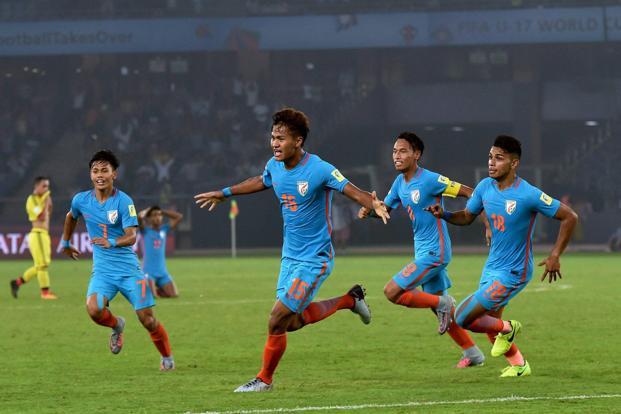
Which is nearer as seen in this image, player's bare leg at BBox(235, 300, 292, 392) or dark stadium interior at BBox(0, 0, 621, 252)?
player's bare leg at BBox(235, 300, 292, 392)

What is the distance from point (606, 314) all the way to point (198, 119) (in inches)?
1328

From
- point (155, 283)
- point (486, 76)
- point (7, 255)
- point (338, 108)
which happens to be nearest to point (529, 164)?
point (486, 76)

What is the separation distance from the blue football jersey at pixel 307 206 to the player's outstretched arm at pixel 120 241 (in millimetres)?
1912

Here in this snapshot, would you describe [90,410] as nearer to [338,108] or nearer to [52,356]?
[52,356]

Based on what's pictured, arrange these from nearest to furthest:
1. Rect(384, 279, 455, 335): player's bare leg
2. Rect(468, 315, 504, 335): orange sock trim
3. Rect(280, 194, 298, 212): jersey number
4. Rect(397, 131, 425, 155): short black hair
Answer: Rect(280, 194, 298, 212): jersey number → Rect(468, 315, 504, 335): orange sock trim → Rect(384, 279, 455, 335): player's bare leg → Rect(397, 131, 425, 155): short black hair

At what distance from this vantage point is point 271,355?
10383 millimetres

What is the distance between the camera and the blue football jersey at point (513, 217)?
10703mm

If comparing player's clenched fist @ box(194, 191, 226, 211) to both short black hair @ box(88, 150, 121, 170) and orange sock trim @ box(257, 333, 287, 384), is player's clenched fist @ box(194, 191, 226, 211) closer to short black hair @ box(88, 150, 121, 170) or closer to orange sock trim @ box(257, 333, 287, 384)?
orange sock trim @ box(257, 333, 287, 384)

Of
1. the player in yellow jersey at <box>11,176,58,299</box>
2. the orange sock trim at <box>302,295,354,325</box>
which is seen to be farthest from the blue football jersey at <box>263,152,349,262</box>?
the player in yellow jersey at <box>11,176,58,299</box>

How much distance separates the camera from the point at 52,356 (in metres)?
13.6

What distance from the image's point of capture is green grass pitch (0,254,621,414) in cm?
987

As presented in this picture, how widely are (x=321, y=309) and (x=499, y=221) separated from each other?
5.44 feet

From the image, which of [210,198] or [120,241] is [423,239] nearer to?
[210,198]

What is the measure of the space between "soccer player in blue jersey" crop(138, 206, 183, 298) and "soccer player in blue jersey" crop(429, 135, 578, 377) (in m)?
12.5
